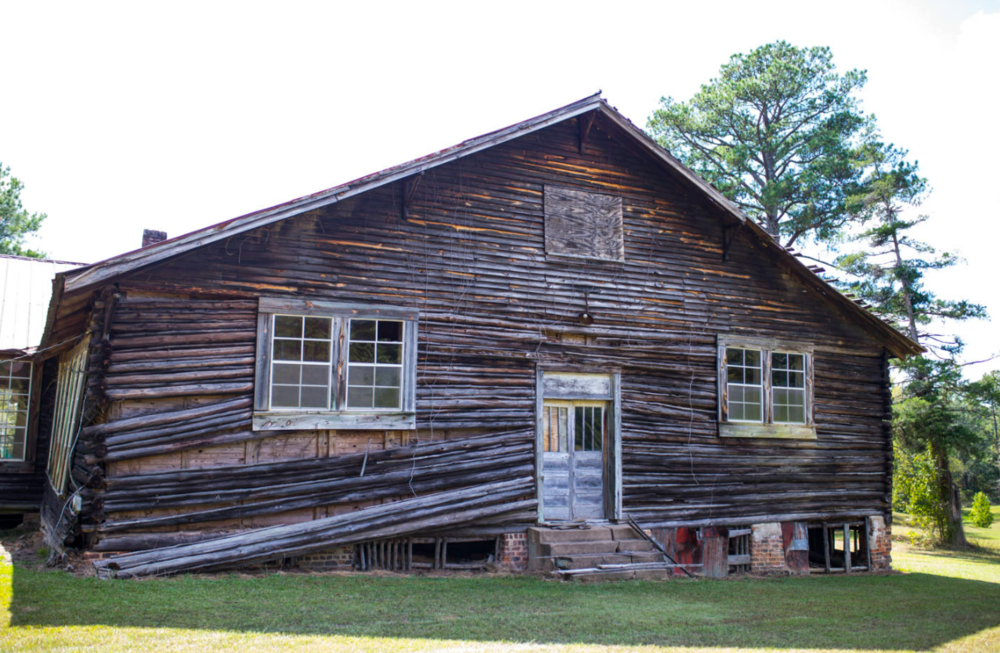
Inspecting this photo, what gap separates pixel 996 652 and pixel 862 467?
7046mm

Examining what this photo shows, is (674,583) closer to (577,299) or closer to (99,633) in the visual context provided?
(577,299)

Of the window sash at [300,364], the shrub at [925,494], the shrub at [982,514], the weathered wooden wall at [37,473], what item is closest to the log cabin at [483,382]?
the window sash at [300,364]

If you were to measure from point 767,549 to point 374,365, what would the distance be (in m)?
7.76

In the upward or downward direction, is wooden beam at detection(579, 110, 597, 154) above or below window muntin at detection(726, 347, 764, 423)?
above

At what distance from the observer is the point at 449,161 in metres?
11.3

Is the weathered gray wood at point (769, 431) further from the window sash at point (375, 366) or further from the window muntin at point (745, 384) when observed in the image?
the window sash at point (375, 366)

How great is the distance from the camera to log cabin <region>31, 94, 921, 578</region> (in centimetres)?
959

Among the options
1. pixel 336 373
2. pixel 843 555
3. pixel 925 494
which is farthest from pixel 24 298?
pixel 925 494

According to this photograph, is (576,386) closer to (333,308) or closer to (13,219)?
(333,308)

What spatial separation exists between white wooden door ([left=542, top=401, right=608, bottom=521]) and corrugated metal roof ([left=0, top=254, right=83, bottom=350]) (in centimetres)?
966

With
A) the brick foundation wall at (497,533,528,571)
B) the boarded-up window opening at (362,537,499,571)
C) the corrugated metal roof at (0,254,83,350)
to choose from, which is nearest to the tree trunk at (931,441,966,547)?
the brick foundation wall at (497,533,528,571)

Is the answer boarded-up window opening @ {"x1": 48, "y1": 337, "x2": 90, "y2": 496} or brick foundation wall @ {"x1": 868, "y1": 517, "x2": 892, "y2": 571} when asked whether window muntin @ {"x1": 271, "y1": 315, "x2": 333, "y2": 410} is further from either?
brick foundation wall @ {"x1": 868, "y1": 517, "x2": 892, "y2": 571}

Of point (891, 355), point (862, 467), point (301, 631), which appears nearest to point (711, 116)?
point (891, 355)

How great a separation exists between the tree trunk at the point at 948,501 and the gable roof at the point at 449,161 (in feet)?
31.3
